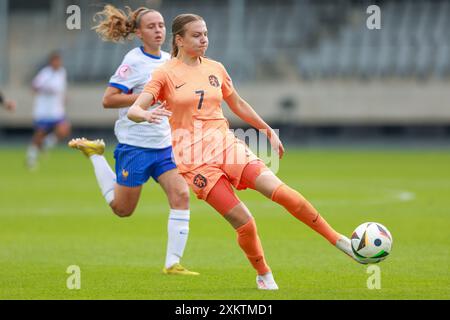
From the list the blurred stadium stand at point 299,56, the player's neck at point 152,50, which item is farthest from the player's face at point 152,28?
the blurred stadium stand at point 299,56

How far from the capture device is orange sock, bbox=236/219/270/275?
851cm

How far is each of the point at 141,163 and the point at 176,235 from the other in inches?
31.2

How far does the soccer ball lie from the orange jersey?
132 centimetres

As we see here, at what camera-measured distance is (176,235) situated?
388 inches

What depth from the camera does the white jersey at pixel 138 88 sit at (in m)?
9.89

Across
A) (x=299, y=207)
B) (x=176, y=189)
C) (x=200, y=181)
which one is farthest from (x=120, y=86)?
(x=299, y=207)

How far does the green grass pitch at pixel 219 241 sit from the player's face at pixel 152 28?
7.33 ft

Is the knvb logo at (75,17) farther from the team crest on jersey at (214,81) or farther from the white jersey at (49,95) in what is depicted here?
the team crest on jersey at (214,81)

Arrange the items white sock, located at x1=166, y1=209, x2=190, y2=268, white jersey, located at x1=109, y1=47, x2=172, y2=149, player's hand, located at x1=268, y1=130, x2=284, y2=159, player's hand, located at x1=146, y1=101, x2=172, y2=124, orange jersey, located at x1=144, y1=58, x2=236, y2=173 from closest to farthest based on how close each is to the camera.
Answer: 1. player's hand, located at x1=146, y1=101, x2=172, y2=124
2. orange jersey, located at x1=144, y1=58, x2=236, y2=173
3. player's hand, located at x1=268, y1=130, x2=284, y2=159
4. white sock, located at x1=166, y1=209, x2=190, y2=268
5. white jersey, located at x1=109, y1=47, x2=172, y2=149

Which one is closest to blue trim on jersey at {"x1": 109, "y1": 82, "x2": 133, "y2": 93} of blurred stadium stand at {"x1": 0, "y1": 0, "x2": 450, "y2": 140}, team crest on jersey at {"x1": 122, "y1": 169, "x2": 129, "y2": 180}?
team crest on jersey at {"x1": 122, "y1": 169, "x2": 129, "y2": 180}

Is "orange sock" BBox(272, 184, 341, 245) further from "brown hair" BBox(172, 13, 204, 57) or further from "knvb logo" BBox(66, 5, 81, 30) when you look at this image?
"knvb logo" BBox(66, 5, 81, 30)

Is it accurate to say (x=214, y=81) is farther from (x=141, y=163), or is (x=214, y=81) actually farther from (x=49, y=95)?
(x=49, y=95)

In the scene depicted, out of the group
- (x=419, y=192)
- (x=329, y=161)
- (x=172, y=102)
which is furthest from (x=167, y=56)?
(x=329, y=161)
